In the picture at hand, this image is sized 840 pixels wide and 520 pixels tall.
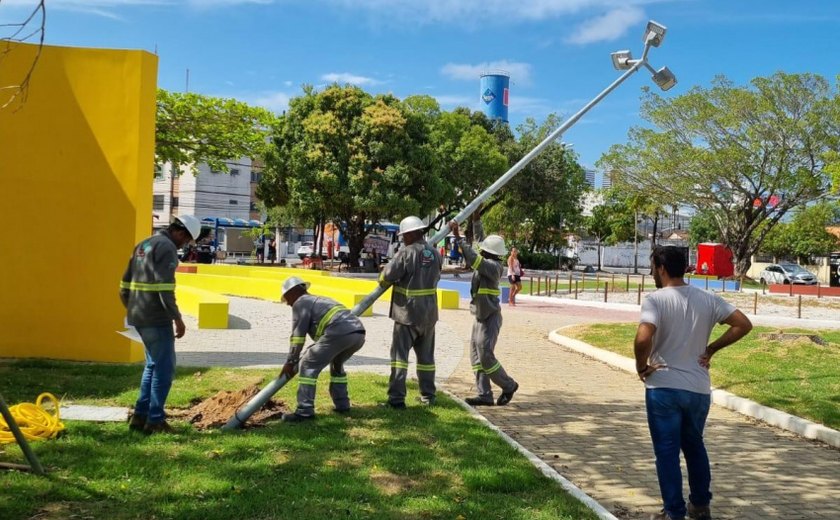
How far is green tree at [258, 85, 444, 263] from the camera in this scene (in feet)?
108

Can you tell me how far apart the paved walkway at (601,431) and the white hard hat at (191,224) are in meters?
3.27

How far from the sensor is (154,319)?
5598mm

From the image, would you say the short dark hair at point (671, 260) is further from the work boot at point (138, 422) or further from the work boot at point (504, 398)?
the work boot at point (138, 422)

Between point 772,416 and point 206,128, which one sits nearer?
A: point 772,416

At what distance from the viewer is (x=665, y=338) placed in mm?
4223

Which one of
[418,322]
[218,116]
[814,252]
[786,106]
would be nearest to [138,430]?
[418,322]

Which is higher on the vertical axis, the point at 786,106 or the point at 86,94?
the point at 786,106

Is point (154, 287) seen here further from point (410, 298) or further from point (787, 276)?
point (787, 276)

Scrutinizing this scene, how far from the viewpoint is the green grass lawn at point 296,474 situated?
412 centimetres

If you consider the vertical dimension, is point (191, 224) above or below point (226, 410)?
above

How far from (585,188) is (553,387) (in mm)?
41525

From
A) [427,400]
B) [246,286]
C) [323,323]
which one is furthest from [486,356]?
[246,286]

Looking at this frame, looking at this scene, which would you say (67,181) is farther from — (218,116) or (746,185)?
(746,185)

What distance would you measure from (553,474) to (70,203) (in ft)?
22.2
